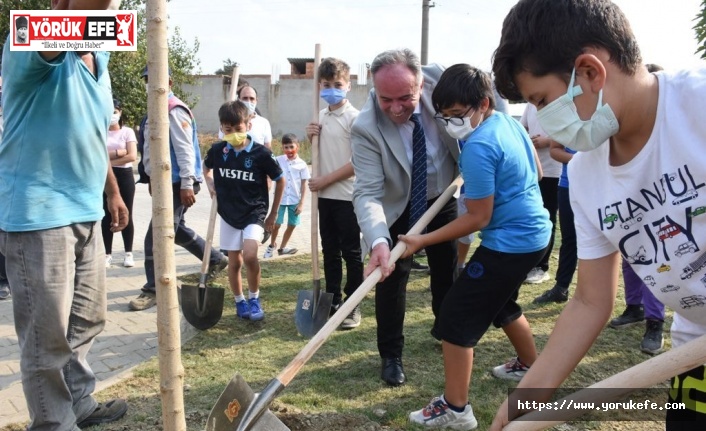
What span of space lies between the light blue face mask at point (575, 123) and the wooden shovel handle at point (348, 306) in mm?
1269

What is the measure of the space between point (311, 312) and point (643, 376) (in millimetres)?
3011

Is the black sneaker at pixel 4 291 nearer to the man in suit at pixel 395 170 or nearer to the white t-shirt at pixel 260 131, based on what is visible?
the white t-shirt at pixel 260 131

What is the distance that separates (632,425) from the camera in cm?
292

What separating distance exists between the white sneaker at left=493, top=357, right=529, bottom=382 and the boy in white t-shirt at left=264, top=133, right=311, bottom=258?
412 cm

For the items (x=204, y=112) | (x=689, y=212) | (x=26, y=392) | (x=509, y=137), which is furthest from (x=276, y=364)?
(x=204, y=112)

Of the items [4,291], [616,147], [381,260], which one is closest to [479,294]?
[381,260]

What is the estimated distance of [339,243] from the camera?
4.86 m

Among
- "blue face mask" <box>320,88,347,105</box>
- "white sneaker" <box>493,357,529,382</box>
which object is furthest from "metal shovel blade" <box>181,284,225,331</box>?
"white sneaker" <box>493,357,529,382</box>

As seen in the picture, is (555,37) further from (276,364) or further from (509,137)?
(276,364)

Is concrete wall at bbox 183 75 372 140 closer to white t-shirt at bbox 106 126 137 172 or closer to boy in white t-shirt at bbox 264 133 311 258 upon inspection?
boy in white t-shirt at bbox 264 133 311 258

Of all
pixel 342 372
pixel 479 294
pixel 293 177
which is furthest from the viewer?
pixel 293 177

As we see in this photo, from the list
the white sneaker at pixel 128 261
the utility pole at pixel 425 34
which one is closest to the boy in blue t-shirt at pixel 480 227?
the white sneaker at pixel 128 261

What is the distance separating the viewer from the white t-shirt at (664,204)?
4.50 ft

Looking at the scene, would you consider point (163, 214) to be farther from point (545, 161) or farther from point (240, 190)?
point (545, 161)
